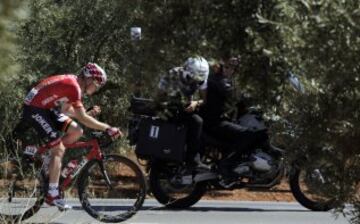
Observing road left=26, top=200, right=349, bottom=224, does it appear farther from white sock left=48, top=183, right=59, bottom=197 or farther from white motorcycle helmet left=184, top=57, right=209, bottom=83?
white motorcycle helmet left=184, top=57, right=209, bottom=83

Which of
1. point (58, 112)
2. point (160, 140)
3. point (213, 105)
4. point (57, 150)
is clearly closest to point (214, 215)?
point (160, 140)

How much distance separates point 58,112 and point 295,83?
14.0 ft

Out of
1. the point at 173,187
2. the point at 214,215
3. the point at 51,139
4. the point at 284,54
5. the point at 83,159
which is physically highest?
the point at 284,54

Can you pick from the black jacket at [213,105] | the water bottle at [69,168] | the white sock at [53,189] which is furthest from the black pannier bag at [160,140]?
the white sock at [53,189]

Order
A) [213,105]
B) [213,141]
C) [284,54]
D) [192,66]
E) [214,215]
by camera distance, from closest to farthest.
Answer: [284,54] → [192,66] → [214,215] → [213,105] → [213,141]

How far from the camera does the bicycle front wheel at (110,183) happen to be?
28.7 ft

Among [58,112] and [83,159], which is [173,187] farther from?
[58,112]

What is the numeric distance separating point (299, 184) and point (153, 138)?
6.52 ft

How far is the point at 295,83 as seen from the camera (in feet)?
15.6

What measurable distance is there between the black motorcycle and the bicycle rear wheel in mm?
1582

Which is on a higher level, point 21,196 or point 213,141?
point 213,141

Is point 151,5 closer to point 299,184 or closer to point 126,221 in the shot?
point 126,221

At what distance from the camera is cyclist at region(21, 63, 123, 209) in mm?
8383

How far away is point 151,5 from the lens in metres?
4.79
